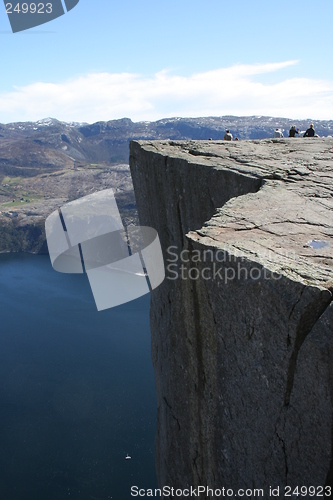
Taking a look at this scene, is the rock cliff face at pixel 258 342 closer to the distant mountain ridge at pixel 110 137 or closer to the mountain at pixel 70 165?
the mountain at pixel 70 165

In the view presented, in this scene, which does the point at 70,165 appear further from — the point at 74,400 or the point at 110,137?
the point at 74,400

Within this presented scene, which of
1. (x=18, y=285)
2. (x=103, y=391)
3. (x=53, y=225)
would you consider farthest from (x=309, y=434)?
(x=53, y=225)

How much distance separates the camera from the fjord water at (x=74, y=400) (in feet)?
73.1

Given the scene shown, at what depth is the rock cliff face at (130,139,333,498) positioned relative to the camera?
2.34 meters

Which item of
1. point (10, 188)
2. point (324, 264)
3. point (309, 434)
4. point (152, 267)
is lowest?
point (10, 188)

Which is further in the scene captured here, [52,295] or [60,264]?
[60,264]

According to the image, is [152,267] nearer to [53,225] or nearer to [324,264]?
[324,264]

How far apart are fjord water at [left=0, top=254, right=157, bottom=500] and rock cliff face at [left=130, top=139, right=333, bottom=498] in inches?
805

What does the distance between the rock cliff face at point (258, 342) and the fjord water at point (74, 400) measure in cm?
2045

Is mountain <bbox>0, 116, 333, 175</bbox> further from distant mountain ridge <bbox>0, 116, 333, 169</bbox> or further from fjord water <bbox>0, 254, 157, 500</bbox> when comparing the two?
fjord water <bbox>0, 254, 157, 500</bbox>

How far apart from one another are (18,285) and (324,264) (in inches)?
2314

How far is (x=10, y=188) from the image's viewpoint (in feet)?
420

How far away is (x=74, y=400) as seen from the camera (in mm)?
29109

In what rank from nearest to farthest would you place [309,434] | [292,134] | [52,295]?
[309,434]
[292,134]
[52,295]
